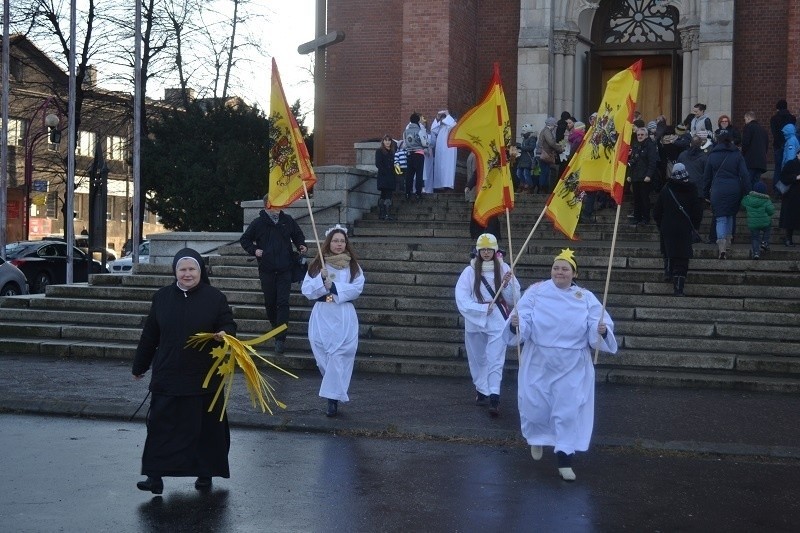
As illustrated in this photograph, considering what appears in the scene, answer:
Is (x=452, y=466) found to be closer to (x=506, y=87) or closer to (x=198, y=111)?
(x=506, y=87)

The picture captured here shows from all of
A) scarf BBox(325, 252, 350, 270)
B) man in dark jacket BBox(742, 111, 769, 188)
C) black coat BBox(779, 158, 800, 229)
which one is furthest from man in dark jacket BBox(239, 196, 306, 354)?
man in dark jacket BBox(742, 111, 769, 188)

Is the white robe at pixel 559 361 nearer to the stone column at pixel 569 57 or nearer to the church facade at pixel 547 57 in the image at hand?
the church facade at pixel 547 57

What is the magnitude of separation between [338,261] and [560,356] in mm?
3281

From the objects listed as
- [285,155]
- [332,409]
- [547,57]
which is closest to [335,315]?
[332,409]

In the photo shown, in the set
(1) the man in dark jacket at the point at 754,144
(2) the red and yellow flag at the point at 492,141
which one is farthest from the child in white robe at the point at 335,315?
(1) the man in dark jacket at the point at 754,144

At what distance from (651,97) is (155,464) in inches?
796

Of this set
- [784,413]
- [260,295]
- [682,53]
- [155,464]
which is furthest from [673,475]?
[682,53]

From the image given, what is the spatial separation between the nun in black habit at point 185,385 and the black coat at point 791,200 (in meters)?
11.4

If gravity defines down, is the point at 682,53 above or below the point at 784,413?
above

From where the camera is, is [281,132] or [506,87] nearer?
[281,132]

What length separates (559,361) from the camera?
8820 mm

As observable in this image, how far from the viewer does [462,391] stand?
12.5 meters

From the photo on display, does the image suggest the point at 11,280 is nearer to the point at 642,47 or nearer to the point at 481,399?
the point at 642,47

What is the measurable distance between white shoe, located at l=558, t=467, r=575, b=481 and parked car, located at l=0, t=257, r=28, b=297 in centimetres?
1863
